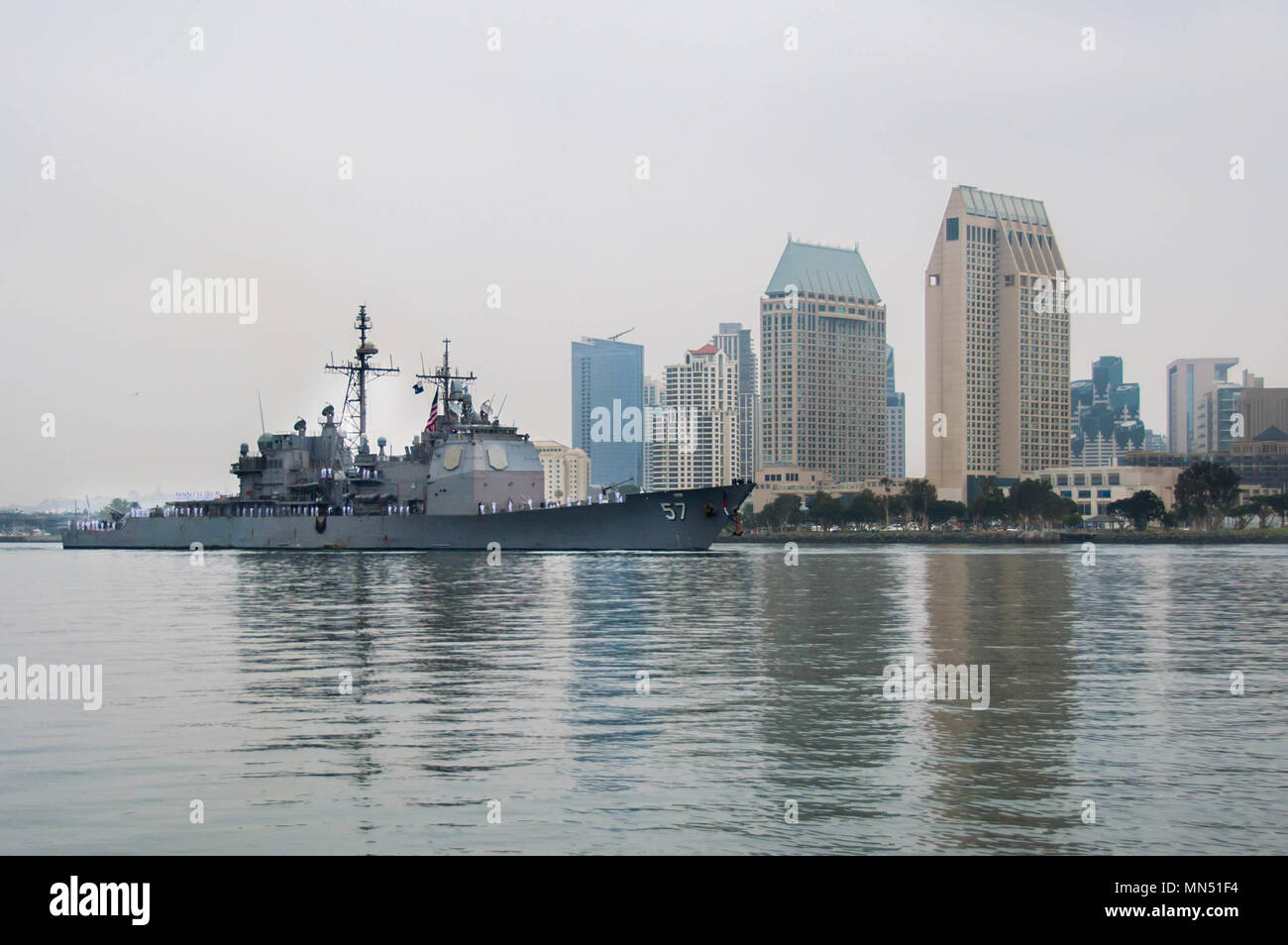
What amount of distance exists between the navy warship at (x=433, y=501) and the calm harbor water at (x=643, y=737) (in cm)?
5272

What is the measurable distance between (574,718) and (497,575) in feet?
151

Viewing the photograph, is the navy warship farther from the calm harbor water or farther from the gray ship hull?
the calm harbor water

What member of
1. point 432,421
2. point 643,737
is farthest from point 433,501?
point 643,737

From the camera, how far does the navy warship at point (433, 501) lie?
93.0m

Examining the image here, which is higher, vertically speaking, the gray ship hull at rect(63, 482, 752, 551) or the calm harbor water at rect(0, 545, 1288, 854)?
the gray ship hull at rect(63, 482, 752, 551)

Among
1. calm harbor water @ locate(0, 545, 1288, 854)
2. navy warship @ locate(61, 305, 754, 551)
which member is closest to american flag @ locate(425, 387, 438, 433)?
navy warship @ locate(61, 305, 754, 551)

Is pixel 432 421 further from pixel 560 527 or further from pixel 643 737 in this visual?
pixel 643 737

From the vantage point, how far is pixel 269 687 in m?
→ 23.2

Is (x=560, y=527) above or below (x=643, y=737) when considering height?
above

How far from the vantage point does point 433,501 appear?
320 feet

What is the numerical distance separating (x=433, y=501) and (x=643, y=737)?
81.3 meters

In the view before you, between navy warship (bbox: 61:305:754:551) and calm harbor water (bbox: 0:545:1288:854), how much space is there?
52.7 meters

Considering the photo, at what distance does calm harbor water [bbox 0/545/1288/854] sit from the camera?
507 inches
